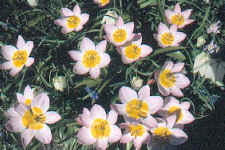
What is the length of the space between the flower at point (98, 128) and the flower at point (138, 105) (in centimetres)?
6

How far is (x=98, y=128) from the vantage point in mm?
1246

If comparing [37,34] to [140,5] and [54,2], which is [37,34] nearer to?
[54,2]

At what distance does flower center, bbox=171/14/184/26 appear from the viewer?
146 cm

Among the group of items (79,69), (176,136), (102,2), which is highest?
(102,2)

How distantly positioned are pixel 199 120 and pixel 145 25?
63 cm

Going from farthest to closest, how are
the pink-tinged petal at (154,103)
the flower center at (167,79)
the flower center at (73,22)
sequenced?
the flower center at (73,22) < the flower center at (167,79) < the pink-tinged petal at (154,103)

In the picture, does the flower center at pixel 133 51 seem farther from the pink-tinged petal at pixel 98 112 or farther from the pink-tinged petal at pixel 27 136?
the pink-tinged petal at pixel 27 136

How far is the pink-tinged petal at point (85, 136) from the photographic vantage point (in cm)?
118

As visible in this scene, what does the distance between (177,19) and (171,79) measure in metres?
0.38

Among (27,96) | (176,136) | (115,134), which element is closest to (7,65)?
(27,96)

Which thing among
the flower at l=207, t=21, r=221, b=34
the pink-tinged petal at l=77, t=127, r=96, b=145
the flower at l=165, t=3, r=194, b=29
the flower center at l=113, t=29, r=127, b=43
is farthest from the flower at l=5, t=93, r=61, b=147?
the flower at l=207, t=21, r=221, b=34

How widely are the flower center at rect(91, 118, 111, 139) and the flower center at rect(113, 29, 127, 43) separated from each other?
400 millimetres

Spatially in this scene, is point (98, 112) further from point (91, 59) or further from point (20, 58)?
point (20, 58)

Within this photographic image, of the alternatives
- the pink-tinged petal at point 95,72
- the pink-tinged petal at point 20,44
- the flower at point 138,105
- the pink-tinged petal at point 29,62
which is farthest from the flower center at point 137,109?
the pink-tinged petal at point 20,44
